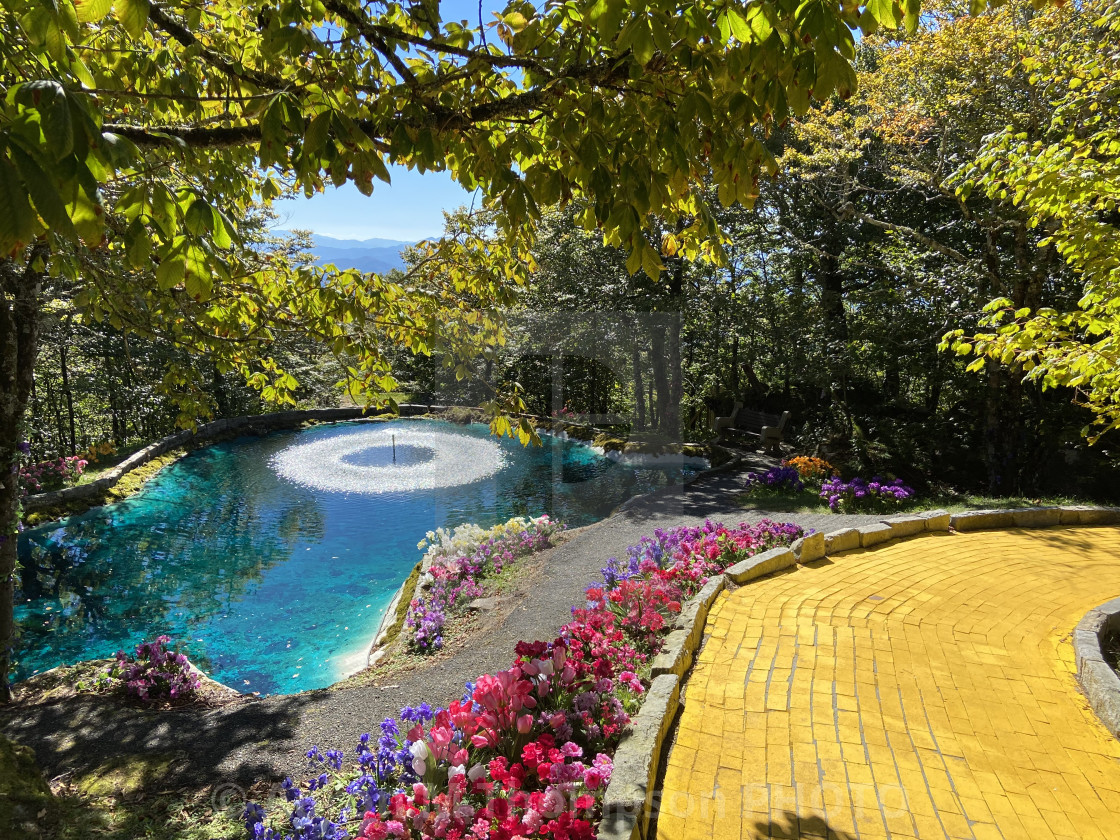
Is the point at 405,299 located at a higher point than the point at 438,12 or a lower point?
lower

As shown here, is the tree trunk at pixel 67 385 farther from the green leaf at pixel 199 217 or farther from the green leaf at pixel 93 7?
the green leaf at pixel 199 217

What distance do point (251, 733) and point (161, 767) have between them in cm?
55

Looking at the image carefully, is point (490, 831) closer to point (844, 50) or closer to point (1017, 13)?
point (844, 50)

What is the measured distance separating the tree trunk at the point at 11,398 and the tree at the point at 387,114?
68.0 inches

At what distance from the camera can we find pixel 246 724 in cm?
441

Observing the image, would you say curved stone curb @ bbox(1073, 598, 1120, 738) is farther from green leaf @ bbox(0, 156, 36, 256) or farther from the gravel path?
green leaf @ bbox(0, 156, 36, 256)

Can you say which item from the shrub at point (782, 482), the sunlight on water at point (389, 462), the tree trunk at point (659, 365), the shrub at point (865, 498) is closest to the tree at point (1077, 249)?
the shrub at point (865, 498)

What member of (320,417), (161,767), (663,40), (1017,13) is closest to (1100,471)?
(1017,13)

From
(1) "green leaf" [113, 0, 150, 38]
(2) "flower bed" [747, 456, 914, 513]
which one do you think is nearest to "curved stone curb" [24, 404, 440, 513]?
(1) "green leaf" [113, 0, 150, 38]

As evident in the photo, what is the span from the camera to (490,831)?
256 centimetres

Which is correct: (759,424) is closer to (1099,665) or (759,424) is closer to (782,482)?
(782,482)

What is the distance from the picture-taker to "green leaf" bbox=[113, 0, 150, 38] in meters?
1.75

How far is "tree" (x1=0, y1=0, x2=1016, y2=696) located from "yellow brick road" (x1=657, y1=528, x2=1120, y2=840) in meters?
2.55

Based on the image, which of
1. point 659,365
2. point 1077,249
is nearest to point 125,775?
point 1077,249
